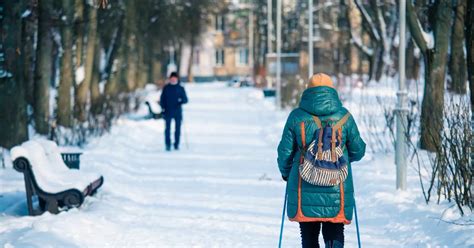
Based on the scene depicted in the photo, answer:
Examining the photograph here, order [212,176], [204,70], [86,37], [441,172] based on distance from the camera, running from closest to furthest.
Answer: [441,172], [212,176], [86,37], [204,70]

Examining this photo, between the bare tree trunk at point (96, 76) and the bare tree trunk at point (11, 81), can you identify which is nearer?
the bare tree trunk at point (11, 81)

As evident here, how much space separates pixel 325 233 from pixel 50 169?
5.55m

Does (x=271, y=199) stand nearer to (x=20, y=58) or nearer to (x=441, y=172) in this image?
(x=441, y=172)

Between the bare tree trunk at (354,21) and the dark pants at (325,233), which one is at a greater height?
the bare tree trunk at (354,21)

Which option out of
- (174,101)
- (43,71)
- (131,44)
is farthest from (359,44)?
(43,71)

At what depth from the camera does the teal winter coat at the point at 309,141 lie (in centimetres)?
696

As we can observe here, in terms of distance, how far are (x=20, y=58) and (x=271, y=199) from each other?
6.48 meters

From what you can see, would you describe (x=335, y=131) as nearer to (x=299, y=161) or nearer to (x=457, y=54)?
(x=299, y=161)

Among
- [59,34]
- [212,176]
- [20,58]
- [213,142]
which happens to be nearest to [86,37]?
[59,34]

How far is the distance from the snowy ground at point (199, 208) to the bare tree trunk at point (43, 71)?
165 centimetres

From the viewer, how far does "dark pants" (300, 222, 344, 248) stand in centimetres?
711

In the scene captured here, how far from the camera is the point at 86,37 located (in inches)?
1040

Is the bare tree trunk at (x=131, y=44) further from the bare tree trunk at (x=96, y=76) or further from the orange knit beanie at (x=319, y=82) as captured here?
the orange knit beanie at (x=319, y=82)

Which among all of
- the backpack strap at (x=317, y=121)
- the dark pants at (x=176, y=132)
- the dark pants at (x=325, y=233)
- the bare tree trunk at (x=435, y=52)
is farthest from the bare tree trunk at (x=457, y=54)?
the backpack strap at (x=317, y=121)
